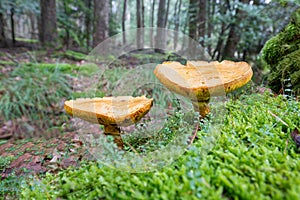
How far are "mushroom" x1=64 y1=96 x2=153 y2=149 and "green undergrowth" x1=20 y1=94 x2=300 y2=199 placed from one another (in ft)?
0.85

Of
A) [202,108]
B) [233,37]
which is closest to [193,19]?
[233,37]

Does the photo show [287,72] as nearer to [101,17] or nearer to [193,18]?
[193,18]

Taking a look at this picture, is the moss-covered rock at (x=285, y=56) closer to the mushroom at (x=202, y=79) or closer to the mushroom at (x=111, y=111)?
the mushroom at (x=202, y=79)

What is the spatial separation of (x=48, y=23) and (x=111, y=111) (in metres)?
7.25

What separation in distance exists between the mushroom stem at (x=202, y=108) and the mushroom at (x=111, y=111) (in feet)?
1.15

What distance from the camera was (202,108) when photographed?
1.70 metres

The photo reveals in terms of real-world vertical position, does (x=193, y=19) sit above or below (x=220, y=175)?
above

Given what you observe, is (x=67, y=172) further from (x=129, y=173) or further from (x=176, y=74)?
(x=176, y=74)

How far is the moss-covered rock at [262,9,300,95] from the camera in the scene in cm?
235

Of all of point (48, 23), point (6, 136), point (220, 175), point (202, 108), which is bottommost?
point (6, 136)

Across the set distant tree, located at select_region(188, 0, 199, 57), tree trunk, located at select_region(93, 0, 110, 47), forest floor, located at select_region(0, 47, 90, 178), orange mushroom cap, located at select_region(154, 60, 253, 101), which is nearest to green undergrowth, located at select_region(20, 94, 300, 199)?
orange mushroom cap, located at select_region(154, 60, 253, 101)

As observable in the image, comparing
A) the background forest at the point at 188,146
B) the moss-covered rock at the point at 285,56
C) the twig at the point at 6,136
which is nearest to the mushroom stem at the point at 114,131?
the background forest at the point at 188,146

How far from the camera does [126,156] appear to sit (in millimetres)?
1351

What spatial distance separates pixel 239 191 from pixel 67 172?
1.12 metres
